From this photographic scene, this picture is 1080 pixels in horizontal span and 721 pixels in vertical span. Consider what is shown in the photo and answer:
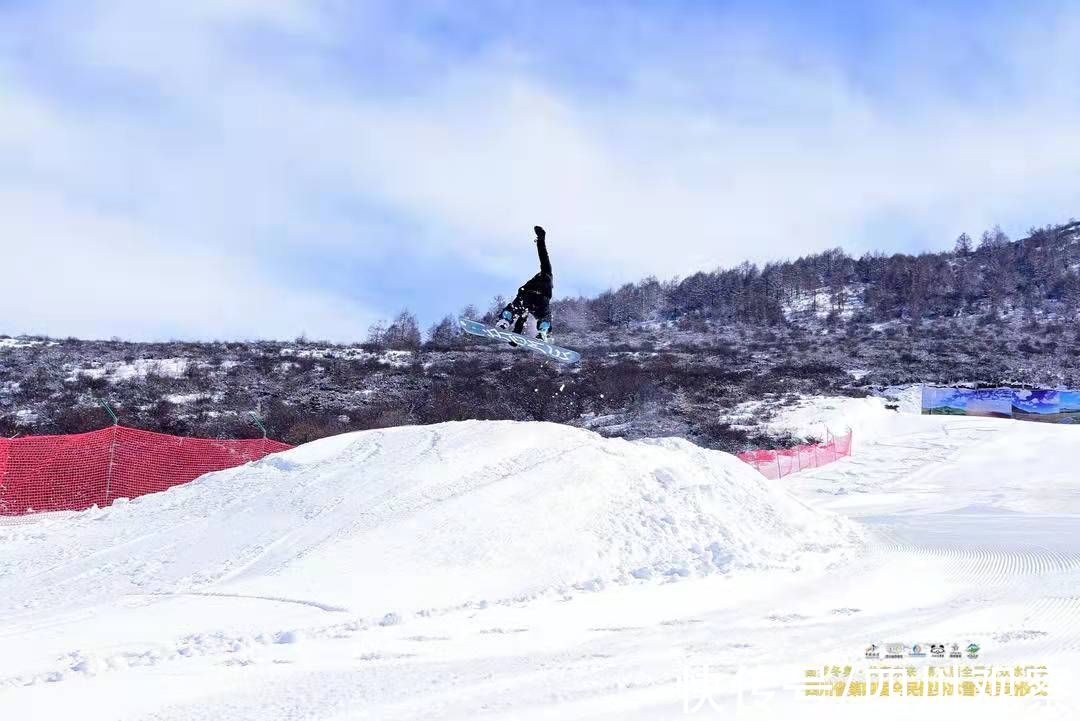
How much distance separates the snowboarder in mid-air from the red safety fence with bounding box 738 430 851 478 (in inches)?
493

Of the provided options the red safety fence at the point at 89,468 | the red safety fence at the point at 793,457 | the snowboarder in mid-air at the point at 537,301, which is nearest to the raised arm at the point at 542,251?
the snowboarder in mid-air at the point at 537,301

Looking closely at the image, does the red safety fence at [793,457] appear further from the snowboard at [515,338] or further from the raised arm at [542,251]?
the raised arm at [542,251]

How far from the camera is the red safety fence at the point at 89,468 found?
17141 mm

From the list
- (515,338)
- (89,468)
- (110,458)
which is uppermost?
(515,338)

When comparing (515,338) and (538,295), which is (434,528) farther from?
(515,338)

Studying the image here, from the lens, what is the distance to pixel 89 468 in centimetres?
1780

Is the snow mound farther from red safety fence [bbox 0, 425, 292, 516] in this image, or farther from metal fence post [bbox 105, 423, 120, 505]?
red safety fence [bbox 0, 425, 292, 516]

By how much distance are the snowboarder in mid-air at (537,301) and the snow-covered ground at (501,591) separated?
1.64 metres

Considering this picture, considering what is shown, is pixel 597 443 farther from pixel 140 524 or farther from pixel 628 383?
pixel 628 383

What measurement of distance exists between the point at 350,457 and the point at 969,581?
8.36m

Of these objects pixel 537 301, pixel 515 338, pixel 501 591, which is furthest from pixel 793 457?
pixel 501 591

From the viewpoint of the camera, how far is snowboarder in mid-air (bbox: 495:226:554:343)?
36.3 ft

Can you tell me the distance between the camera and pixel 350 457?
12531 mm

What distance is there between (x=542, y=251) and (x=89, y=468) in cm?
1246
